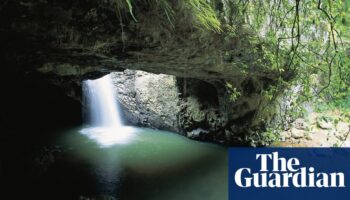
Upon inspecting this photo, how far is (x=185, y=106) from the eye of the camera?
1024 cm

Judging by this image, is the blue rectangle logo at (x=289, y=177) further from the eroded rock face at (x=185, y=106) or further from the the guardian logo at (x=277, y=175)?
the eroded rock face at (x=185, y=106)

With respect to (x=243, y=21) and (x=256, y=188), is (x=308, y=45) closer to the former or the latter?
(x=243, y=21)

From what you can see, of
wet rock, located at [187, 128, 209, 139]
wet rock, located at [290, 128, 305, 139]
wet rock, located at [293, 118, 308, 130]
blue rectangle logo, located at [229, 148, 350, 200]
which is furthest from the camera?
wet rock, located at [187, 128, 209, 139]

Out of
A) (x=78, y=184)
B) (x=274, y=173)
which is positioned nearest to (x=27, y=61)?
(x=78, y=184)

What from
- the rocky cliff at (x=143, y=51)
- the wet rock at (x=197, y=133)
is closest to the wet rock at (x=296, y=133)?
the rocky cliff at (x=143, y=51)

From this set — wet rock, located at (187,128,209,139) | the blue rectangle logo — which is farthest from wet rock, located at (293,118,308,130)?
wet rock, located at (187,128,209,139)

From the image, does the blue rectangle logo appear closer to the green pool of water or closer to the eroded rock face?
the green pool of water

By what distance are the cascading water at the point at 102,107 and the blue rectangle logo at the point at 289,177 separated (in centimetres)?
599

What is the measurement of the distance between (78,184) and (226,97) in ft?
14.8

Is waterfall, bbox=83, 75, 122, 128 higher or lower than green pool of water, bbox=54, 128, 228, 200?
higher

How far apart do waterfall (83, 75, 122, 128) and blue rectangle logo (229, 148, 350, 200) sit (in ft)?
20.3

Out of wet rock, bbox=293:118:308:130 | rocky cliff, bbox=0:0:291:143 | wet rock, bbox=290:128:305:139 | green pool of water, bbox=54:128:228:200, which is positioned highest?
rocky cliff, bbox=0:0:291:143

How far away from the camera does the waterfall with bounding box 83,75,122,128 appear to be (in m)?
12.3

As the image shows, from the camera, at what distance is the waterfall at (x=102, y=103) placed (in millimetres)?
12336
